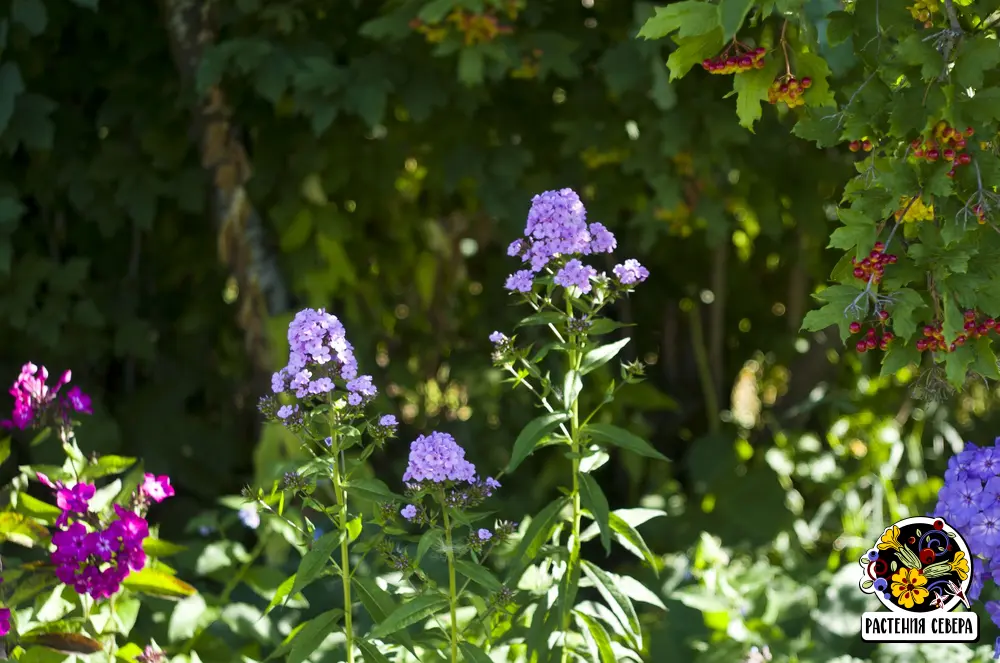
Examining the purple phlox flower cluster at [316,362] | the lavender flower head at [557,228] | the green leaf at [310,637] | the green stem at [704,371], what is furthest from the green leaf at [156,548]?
the green stem at [704,371]

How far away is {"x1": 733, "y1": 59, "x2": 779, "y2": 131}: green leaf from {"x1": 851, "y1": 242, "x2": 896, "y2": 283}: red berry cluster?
24 cm

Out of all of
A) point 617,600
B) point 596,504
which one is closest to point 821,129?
point 596,504

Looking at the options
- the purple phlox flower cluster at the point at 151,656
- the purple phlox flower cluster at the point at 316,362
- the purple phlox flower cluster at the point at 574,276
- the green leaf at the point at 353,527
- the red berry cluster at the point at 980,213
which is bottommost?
the purple phlox flower cluster at the point at 151,656

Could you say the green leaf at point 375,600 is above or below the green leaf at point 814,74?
below

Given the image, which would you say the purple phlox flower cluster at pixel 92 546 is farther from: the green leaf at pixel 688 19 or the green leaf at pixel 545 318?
the green leaf at pixel 688 19

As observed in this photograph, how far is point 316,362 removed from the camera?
4.94ft

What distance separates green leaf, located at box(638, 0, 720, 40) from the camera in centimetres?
135

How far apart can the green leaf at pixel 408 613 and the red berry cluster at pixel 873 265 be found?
0.72m

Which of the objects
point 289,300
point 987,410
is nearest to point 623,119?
point 289,300

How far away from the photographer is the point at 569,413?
1575 mm

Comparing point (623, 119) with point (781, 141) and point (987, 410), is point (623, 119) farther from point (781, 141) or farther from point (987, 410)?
point (987, 410)

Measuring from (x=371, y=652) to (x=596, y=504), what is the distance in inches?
15.4

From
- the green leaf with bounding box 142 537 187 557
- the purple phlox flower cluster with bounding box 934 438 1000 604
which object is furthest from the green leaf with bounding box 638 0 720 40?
the green leaf with bounding box 142 537 187 557

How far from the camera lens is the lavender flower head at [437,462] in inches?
57.0
